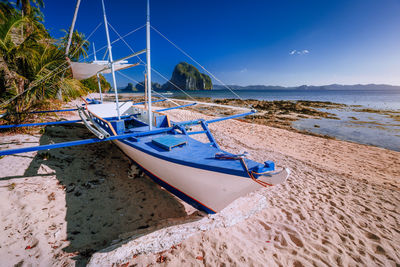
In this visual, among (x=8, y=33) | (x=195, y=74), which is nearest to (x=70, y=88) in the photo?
(x=8, y=33)

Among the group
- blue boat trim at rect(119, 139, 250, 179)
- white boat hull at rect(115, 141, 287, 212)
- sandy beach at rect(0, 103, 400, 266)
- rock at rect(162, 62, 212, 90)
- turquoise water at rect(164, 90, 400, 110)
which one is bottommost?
sandy beach at rect(0, 103, 400, 266)

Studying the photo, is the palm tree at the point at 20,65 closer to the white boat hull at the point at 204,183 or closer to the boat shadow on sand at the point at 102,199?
the boat shadow on sand at the point at 102,199

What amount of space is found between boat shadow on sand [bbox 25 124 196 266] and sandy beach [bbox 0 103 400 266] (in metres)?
0.02

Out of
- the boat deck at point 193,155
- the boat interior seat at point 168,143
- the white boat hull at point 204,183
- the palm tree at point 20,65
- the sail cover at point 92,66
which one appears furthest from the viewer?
the sail cover at point 92,66

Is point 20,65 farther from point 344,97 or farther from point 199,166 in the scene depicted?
point 344,97

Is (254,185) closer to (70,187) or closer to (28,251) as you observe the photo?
(28,251)

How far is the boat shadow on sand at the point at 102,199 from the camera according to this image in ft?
10.7

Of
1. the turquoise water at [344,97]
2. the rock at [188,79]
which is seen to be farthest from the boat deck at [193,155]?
the rock at [188,79]

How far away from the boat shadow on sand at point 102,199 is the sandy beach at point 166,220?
0.9 inches

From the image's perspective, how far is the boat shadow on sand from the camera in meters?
3.25

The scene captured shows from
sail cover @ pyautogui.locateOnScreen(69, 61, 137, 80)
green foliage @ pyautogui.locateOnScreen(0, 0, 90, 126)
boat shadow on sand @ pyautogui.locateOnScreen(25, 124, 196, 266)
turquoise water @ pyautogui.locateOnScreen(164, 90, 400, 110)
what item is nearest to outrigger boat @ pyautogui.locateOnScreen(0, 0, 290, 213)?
boat shadow on sand @ pyautogui.locateOnScreen(25, 124, 196, 266)

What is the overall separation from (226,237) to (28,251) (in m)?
3.50

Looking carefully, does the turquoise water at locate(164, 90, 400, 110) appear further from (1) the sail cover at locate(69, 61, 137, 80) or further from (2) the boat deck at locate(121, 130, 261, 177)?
(1) the sail cover at locate(69, 61, 137, 80)

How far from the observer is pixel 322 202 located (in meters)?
4.41
